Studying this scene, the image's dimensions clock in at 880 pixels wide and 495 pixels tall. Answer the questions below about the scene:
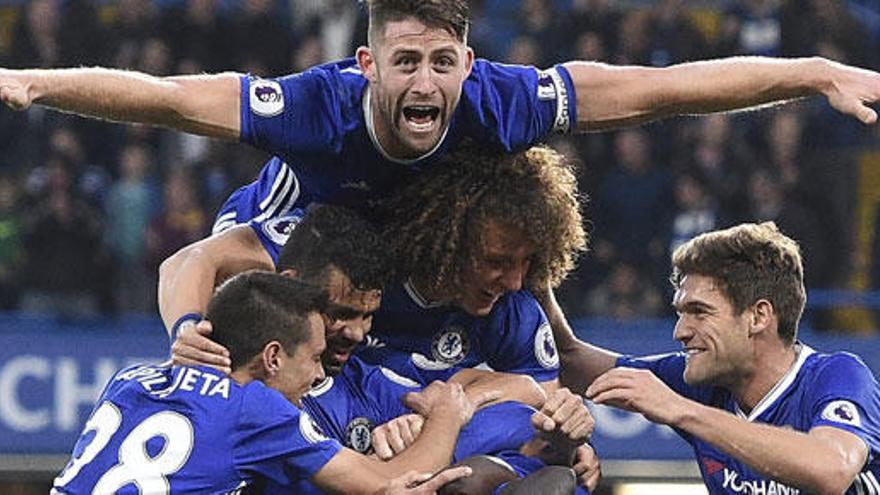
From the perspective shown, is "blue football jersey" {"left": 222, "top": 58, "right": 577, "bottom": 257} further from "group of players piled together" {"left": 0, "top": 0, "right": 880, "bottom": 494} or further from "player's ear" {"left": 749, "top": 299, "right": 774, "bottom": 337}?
"player's ear" {"left": 749, "top": 299, "right": 774, "bottom": 337}

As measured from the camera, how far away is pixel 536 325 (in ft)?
19.7

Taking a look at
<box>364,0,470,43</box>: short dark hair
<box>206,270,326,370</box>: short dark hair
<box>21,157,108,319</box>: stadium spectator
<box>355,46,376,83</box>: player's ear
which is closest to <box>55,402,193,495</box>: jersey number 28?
<box>206,270,326,370</box>: short dark hair

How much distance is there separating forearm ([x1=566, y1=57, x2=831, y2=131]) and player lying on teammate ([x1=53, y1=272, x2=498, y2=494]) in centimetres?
113

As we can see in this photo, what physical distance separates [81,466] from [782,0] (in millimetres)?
7672

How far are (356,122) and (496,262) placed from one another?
57cm

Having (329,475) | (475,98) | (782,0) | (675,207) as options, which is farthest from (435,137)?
(782,0)

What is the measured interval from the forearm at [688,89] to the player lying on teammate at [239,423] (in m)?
1.13

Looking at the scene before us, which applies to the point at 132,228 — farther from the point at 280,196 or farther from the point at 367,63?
the point at 367,63

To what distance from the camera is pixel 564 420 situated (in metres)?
5.37

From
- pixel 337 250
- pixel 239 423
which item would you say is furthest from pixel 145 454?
pixel 337 250

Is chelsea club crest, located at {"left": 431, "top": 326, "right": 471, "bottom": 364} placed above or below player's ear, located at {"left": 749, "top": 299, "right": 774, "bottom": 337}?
below

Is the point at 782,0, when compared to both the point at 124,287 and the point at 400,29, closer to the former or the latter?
the point at 124,287

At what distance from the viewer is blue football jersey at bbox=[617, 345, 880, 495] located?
226 inches

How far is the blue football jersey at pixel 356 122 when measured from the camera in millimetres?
5828
